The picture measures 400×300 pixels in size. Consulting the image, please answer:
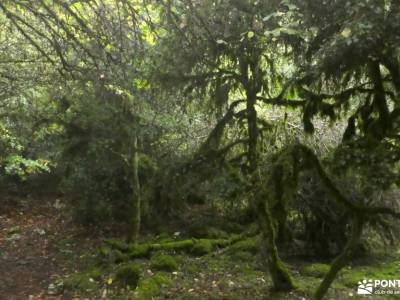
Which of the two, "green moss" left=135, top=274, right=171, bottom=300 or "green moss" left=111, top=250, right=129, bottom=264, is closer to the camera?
"green moss" left=135, top=274, right=171, bottom=300

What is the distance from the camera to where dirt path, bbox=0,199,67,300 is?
7.68m

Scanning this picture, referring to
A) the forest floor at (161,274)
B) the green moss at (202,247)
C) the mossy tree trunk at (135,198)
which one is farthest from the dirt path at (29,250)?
the green moss at (202,247)

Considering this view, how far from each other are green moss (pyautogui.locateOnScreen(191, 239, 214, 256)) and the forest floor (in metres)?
0.08

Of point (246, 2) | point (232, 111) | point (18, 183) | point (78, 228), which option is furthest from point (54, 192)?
point (246, 2)

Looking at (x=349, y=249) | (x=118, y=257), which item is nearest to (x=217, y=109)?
(x=118, y=257)

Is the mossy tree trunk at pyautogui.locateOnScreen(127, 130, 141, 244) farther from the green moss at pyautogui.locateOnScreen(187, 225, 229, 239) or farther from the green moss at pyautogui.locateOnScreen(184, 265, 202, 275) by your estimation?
the green moss at pyautogui.locateOnScreen(184, 265, 202, 275)

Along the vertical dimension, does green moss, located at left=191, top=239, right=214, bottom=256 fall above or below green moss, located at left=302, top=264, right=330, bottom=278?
above

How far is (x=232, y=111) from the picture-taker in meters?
9.41

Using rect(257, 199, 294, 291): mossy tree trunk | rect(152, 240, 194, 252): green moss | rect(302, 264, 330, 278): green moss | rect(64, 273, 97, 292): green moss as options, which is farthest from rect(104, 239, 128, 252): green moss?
rect(302, 264, 330, 278): green moss

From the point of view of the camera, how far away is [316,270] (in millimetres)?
7445

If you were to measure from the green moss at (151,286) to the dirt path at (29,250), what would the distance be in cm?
144

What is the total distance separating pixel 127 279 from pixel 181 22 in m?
3.97

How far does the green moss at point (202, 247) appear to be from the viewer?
8.42 m

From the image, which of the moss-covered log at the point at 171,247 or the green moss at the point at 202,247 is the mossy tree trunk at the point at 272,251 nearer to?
the green moss at the point at 202,247
